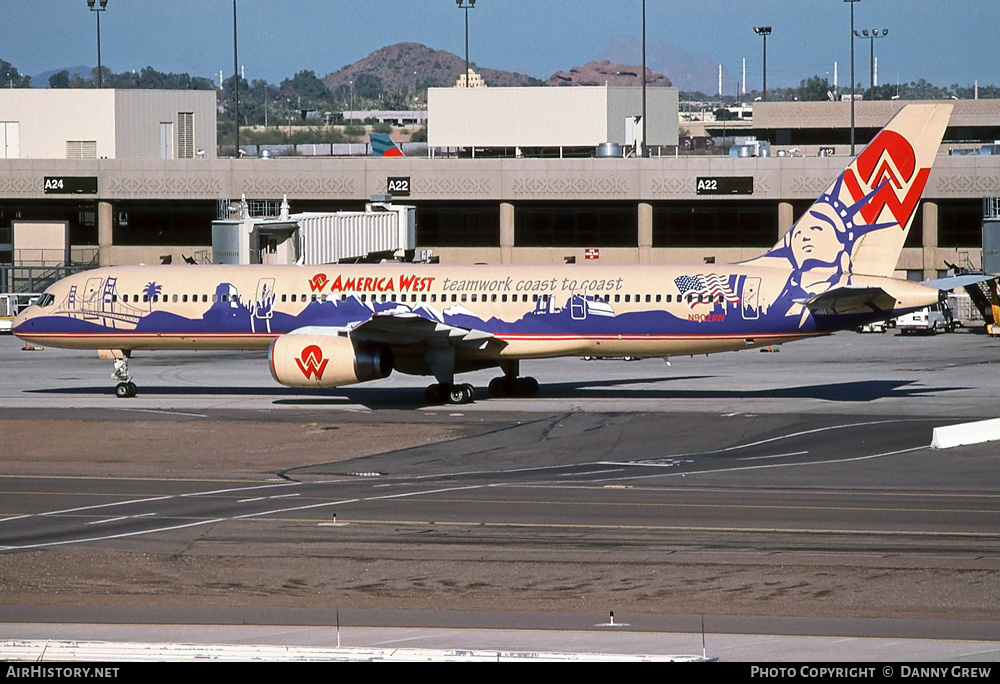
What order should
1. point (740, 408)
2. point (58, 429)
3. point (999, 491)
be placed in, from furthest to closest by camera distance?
point (740, 408) → point (58, 429) → point (999, 491)

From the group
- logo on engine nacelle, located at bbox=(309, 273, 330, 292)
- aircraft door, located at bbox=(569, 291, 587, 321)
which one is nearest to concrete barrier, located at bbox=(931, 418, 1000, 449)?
aircraft door, located at bbox=(569, 291, 587, 321)

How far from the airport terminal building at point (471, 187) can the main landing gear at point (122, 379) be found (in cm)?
3934

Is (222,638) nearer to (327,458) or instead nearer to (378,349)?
(327,458)

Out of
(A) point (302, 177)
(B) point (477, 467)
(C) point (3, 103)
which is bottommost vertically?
(B) point (477, 467)

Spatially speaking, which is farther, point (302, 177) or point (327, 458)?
point (302, 177)

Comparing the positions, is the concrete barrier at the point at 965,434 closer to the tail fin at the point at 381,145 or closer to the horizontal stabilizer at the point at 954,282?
the horizontal stabilizer at the point at 954,282

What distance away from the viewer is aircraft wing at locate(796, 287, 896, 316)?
38250 millimetres

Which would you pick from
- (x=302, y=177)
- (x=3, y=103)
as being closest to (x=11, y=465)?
(x=302, y=177)

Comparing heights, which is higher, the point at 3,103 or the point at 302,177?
the point at 3,103

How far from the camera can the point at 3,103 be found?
94.4 metres

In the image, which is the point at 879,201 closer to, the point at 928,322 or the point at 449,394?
the point at 449,394

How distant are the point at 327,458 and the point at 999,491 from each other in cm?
1518

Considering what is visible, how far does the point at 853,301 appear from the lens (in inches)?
1523

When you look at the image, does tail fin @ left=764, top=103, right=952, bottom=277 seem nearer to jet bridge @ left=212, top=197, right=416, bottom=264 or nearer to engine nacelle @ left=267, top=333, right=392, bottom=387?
engine nacelle @ left=267, top=333, right=392, bottom=387
